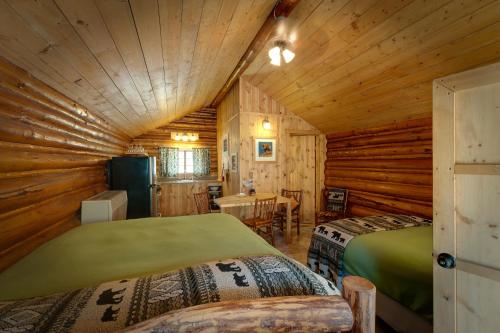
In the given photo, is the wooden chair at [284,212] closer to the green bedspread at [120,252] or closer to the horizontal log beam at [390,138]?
the horizontal log beam at [390,138]

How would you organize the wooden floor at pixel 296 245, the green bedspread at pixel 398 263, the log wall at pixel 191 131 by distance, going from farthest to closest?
the log wall at pixel 191 131, the wooden floor at pixel 296 245, the green bedspread at pixel 398 263

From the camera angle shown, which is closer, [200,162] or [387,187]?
[387,187]

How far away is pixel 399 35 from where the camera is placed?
2354mm

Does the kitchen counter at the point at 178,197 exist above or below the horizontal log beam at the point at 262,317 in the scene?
below

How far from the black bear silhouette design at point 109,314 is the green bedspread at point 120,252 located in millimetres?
382

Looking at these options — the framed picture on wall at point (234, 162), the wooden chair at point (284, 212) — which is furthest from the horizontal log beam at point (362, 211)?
the framed picture on wall at point (234, 162)

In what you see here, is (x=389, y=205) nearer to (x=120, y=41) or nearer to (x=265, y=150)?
(x=265, y=150)

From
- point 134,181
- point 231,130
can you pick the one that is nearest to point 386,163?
point 231,130

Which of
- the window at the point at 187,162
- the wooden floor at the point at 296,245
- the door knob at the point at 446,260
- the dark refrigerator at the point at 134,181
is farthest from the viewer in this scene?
the window at the point at 187,162

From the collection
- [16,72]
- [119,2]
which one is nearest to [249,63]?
[119,2]

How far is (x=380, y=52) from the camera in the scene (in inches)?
104

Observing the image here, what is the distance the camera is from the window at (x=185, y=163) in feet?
24.3

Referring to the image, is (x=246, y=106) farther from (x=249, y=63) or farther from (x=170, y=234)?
(x=170, y=234)

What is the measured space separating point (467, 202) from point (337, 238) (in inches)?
56.4
